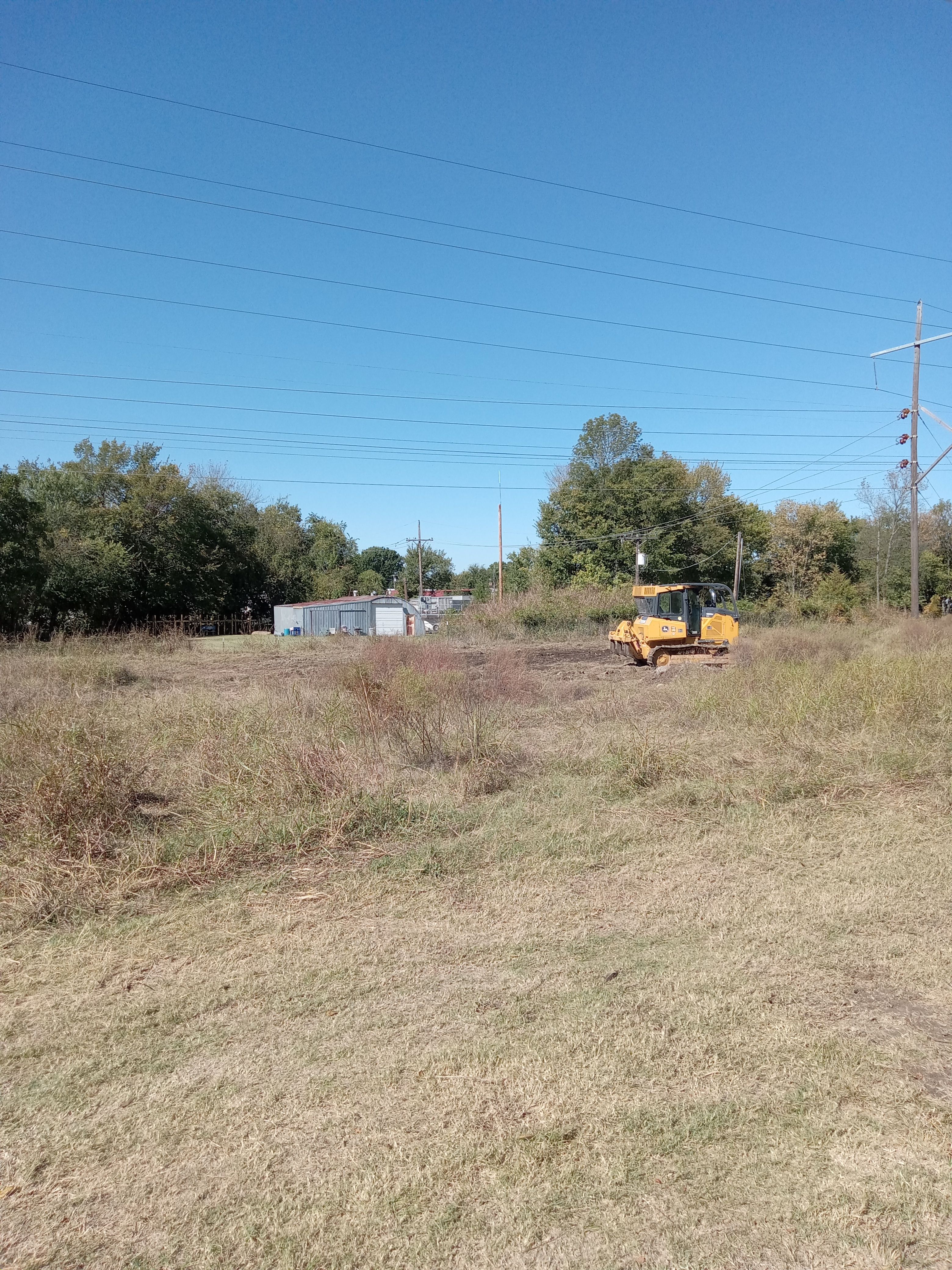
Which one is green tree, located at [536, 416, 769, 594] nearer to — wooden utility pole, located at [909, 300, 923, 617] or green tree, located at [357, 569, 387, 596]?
wooden utility pole, located at [909, 300, 923, 617]

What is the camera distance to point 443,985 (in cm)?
409

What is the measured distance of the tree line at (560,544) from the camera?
38.0 meters

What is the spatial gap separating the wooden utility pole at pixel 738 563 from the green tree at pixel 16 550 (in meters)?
30.0

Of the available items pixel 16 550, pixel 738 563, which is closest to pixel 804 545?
pixel 738 563

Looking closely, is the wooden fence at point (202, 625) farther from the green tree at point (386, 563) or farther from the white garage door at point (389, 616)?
the green tree at point (386, 563)

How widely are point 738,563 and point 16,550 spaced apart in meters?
34.4

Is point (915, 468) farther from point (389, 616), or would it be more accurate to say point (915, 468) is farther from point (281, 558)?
point (281, 558)

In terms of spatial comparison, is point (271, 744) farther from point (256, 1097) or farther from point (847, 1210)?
point (847, 1210)

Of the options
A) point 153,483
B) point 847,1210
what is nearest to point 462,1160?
point 847,1210

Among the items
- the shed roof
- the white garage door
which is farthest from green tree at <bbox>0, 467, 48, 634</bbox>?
the white garage door

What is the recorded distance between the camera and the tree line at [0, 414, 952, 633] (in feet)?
125

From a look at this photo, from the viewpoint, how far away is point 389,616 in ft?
170

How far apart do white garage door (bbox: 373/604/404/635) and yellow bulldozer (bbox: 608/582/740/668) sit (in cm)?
3040

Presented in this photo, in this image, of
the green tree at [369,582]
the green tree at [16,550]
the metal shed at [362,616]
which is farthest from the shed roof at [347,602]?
the green tree at [369,582]
